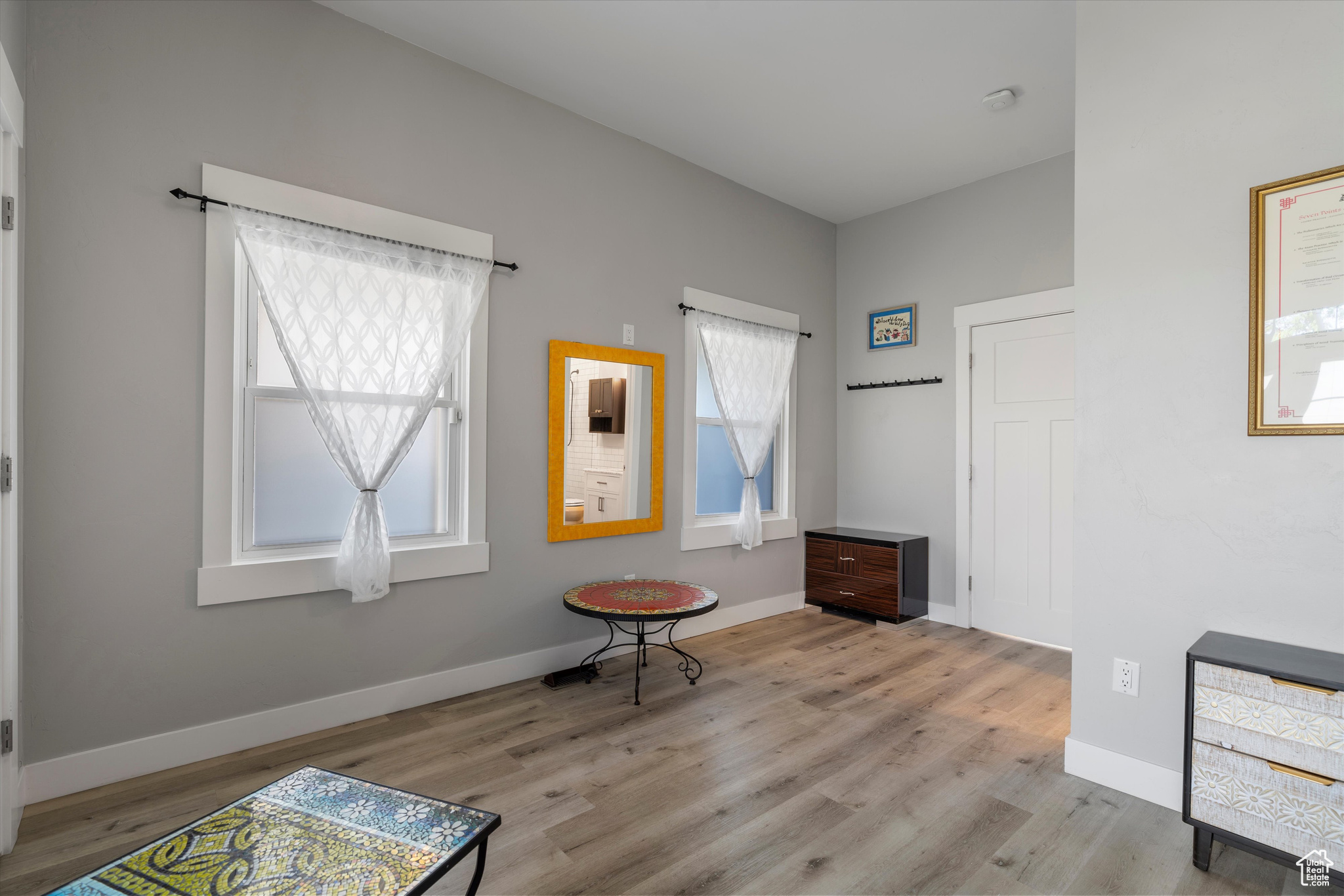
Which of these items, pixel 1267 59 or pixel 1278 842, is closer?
pixel 1278 842

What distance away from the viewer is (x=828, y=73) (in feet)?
10.2

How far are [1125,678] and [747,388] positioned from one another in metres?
2.66

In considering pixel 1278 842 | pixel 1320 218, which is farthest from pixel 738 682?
pixel 1320 218

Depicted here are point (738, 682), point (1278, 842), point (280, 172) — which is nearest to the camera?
point (1278, 842)

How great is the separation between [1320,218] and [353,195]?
3407 millimetres

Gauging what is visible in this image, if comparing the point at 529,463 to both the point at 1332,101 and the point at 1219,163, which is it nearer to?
the point at 1219,163

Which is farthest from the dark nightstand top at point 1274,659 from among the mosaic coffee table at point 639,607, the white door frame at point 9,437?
the white door frame at point 9,437

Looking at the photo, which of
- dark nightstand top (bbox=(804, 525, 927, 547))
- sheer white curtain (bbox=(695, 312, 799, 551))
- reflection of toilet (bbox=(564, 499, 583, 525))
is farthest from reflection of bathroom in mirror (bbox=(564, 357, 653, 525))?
dark nightstand top (bbox=(804, 525, 927, 547))

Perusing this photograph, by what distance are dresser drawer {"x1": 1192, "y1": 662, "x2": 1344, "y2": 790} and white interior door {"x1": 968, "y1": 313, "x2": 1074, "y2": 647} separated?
206 centimetres

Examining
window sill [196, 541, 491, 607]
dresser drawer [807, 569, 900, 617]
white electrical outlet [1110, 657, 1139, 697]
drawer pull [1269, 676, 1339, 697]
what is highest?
window sill [196, 541, 491, 607]

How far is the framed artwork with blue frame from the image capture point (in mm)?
4613

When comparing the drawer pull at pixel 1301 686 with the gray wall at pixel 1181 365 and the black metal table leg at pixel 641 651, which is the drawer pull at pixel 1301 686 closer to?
the gray wall at pixel 1181 365

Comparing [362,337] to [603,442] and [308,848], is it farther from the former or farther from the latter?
[308,848]

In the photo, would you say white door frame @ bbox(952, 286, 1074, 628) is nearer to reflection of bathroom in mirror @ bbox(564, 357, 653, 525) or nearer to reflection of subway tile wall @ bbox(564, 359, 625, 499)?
reflection of bathroom in mirror @ bbox(564, 357, 653, 525)
